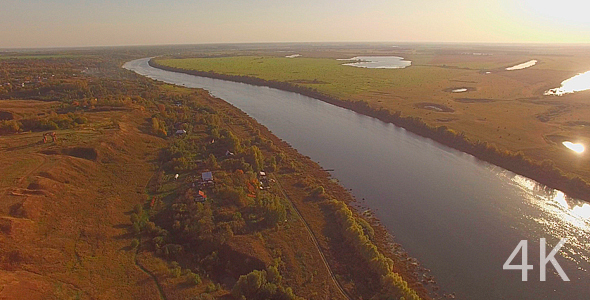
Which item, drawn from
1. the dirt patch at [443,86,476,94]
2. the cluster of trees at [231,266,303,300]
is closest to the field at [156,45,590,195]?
the dirt patch at [443,86,476,94]

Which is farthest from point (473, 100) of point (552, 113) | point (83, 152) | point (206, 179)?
point (83, 152)

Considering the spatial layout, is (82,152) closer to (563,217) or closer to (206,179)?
(206,179)

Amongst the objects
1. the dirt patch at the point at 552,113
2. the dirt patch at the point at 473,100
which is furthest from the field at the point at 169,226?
the dirt patch at the point at 473,100

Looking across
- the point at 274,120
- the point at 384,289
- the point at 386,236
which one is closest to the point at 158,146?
the point at 274,120

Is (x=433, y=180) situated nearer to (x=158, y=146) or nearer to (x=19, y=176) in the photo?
(x=158, y=146)

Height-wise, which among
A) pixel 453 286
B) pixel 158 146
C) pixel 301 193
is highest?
pixel 158 146

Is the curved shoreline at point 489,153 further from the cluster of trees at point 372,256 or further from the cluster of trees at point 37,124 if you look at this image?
the cluster of trees at point 37,124

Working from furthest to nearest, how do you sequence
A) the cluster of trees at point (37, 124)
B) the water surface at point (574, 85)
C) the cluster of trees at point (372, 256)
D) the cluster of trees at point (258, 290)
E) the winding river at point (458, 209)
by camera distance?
1. the water surface at point (574, 85)
2. the cluster of trees at point (37, 124)
3. the winding river at point (458, 209)
4. the cluster of trees at point (372, 256)
5. the cluster of trees at point (258, 290)
